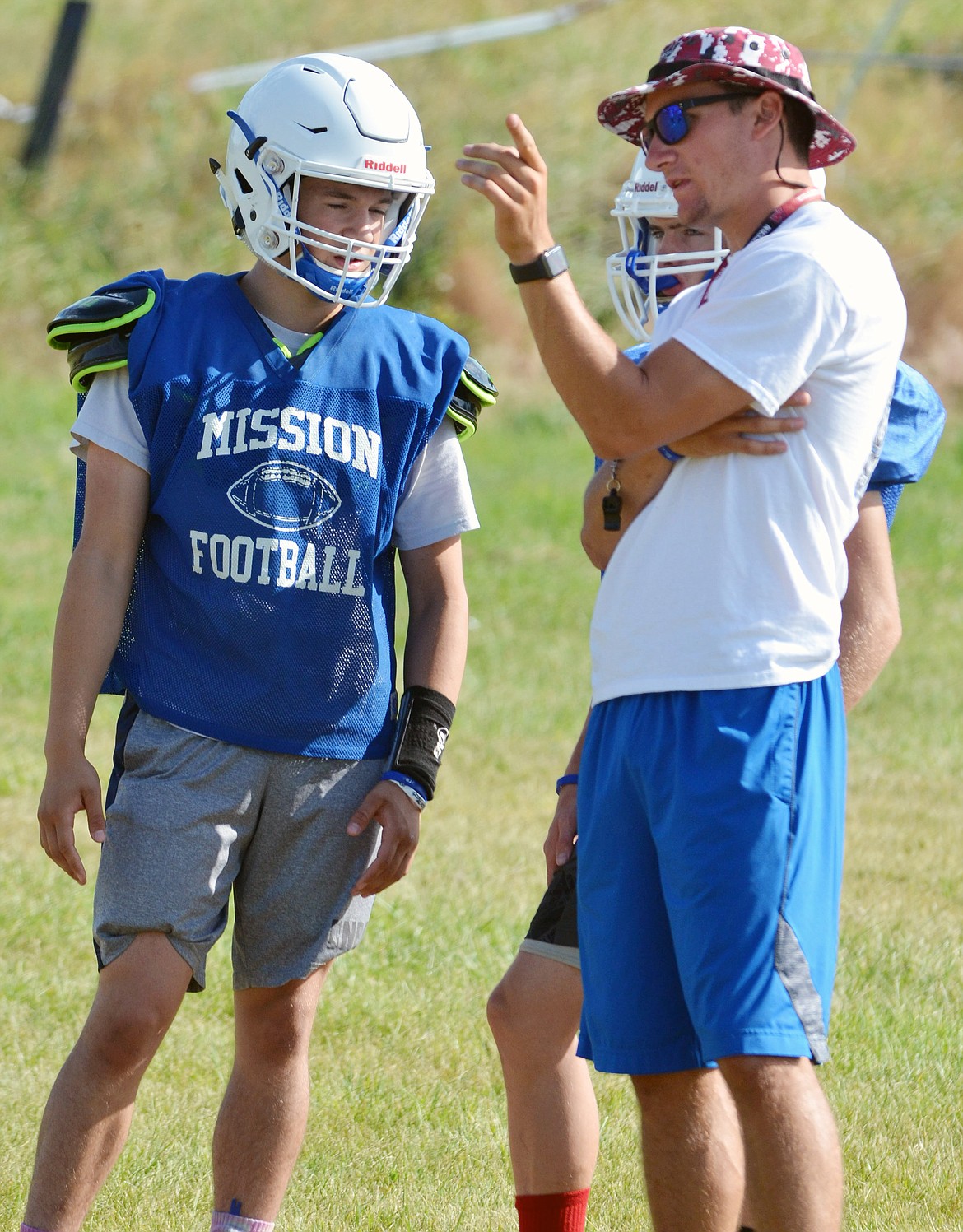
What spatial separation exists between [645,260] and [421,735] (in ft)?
3.50

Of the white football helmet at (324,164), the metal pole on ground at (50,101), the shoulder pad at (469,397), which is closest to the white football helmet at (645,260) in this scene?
the shoulder pad at (469,397)

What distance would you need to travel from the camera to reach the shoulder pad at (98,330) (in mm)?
3049

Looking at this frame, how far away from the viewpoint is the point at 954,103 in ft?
67.1

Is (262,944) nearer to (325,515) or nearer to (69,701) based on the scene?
(69,701)

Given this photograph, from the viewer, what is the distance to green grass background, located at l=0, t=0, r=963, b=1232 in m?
3.91

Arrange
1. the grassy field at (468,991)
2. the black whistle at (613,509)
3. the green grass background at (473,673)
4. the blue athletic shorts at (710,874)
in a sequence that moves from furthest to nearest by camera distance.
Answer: the green grass background at (473,673)
the grassy field at (468,991)
the black whistle at (613,509)
the blue athletic shorts at (710,874)

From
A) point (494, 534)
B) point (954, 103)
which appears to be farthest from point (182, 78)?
point (954, 103)

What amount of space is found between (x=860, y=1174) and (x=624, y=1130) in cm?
58

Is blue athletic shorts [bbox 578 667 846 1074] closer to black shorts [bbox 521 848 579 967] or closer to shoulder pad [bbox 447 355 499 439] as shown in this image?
black shorts [bbox 521 848 579 967]

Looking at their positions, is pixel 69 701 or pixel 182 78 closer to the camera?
pixel 69 701

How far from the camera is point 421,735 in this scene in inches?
129

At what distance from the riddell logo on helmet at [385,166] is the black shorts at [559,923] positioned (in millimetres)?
1393

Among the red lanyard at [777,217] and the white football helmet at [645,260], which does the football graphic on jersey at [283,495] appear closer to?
the white football helmet at [645,260]

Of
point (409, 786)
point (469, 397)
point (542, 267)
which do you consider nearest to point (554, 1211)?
point (409, 786)
